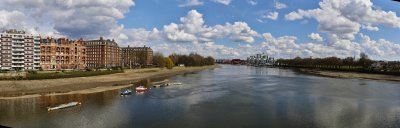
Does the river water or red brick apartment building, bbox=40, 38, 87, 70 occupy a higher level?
red brick apartment building, bbox=40, 38, 87, 70

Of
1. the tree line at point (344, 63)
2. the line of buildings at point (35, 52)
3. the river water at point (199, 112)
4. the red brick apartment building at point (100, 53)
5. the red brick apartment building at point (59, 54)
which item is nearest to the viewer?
the river water at point (199, 112)

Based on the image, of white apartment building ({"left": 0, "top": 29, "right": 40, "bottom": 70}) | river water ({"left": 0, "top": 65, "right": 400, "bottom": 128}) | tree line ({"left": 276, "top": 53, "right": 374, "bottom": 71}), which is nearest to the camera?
river water ({"left": 0, "top": 65, "right": 400, "bottom": 128})

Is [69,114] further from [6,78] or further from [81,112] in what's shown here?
[6,78]

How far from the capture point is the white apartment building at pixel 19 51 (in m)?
88.2

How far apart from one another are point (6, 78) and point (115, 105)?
2521 cm

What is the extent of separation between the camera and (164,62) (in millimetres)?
136125

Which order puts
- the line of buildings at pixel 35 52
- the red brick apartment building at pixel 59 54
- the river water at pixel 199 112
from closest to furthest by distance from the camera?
the river water at pixel 199 112, the line of buildings at pixel 35 52, the red brick apartment building at pixel 59 54

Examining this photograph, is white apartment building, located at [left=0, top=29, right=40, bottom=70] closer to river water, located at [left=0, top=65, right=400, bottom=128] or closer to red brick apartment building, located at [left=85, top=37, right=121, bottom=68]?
red brick apartment building, located at [left=85, top=37, right=121, bottom=68]

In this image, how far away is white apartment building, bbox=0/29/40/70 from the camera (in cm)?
8819

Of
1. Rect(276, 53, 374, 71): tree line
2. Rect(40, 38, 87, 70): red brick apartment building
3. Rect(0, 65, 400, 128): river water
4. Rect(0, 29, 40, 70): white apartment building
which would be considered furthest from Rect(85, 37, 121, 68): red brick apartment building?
Rect(0, 65, 400, 128): river water

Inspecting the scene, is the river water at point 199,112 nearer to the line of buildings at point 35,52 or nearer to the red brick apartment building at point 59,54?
the red brick apartment building at point 59,54

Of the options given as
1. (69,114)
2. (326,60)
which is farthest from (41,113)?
(326,60)

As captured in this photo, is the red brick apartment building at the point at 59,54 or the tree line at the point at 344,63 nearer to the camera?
the red brick apartment building at the point at 59,54

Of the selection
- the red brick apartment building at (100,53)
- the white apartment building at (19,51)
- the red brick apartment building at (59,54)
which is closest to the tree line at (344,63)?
the red brick apartment building at (100,53)
